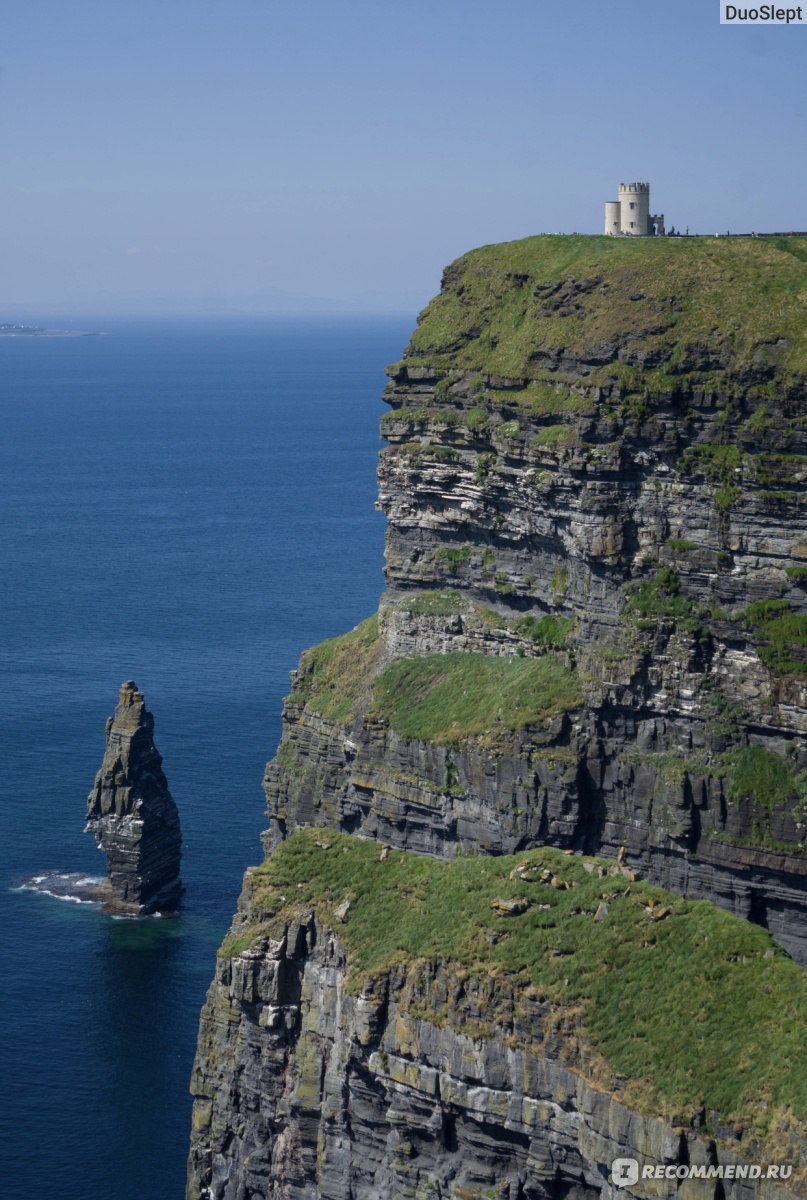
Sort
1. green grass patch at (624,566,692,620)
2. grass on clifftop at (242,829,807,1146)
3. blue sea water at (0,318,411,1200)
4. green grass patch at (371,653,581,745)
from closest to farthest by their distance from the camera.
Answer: grass on clifftop at (242,829,807,1146) < green grass patch at (624,566,692,620) < blue sea water at (0,318,411,1200) < green grass patch at (371,653,581,745)

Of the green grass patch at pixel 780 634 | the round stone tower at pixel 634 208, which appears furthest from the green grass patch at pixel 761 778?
the round stone tower at pixel 634 208

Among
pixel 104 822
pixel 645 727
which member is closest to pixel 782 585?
pixel 645 727

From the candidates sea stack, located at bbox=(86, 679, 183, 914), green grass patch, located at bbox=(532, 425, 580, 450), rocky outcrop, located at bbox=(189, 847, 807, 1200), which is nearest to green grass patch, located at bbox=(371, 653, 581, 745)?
green grass patch, located at bbox=(532, 425, 580, 450)

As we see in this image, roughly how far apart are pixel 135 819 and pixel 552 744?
3586 centimetres

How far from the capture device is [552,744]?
98.2 m

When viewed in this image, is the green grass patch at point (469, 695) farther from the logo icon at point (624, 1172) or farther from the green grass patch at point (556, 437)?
the logo icon at point (624, 1172)

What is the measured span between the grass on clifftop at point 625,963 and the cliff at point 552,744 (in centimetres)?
14

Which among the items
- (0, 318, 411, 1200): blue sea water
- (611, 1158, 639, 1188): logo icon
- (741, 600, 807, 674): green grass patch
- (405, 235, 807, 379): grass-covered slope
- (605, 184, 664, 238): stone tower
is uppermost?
(605, 184, 664, 238): stone tower

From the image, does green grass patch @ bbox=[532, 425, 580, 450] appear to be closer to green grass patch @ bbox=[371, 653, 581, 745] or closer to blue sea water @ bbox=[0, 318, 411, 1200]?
green grass patch @ bbox=[371, 653, 581, 745]

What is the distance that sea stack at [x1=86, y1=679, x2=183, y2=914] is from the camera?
126 metres

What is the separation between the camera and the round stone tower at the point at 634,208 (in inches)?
4604

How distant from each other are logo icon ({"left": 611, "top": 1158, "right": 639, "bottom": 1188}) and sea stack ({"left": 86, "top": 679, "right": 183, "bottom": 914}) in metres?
67.7

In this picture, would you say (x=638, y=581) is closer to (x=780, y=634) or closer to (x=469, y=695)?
(x=780, y=634)

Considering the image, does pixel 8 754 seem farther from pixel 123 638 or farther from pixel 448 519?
pixel 448 519
